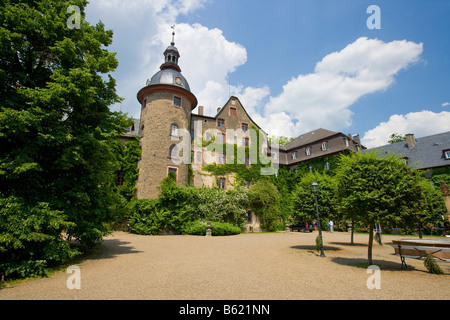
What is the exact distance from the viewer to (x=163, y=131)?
78.6 ft

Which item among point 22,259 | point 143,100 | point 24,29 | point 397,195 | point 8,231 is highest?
point 143,100

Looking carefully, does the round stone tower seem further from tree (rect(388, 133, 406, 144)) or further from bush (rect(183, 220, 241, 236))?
tree (rect(388, 133, 406, 144))

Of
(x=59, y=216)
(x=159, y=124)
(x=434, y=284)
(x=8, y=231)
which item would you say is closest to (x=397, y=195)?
(x=434, y=284)

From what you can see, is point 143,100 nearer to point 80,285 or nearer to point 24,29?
point 24,29

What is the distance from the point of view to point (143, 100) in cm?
2639

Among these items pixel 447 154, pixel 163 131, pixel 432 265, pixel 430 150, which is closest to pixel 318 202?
pixel 432 265

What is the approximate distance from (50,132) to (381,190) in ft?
38.7

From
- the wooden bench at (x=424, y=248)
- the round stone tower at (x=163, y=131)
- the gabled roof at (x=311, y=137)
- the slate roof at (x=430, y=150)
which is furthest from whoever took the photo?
the gabled roof at (x=311, y=137)

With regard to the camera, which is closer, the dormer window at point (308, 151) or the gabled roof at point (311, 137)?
the gabled roof at point (311, 137)

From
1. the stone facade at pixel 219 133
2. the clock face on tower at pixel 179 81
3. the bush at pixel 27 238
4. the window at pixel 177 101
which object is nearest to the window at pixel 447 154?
the stone facade at pixel 219 133

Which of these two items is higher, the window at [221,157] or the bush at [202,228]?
the window at [221,157]

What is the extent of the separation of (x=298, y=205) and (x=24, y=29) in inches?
615

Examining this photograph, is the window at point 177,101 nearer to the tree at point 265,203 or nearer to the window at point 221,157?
the window at point 221,157

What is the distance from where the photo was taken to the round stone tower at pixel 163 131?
23094 mm
